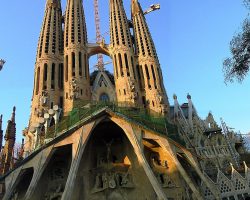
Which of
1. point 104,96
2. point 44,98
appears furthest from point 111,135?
point 104,96

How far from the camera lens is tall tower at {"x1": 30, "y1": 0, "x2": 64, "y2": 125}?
2998 centimetres

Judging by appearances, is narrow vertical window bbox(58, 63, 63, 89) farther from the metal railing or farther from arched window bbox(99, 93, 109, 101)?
the metal railing

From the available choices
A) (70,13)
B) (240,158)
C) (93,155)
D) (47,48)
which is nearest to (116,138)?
(93,155)

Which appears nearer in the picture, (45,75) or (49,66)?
(45,75)

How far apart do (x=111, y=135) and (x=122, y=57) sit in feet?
39.8

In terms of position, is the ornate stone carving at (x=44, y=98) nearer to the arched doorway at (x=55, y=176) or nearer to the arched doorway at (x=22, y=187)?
the arched doorway at (x=55, y=176)

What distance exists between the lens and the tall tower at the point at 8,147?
32219 millimetres

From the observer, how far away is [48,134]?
23.8 meters

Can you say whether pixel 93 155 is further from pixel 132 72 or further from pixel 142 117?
pixel 132 72

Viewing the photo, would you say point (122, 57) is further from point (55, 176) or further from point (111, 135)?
point (55, 176)

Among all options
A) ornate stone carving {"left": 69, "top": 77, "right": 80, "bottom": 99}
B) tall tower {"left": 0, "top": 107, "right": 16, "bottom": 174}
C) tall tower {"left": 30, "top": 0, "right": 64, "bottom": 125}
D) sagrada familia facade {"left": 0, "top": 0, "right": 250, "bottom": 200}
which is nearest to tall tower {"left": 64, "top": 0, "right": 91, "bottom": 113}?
ornate stone carving {"left": 69, "top": 77, "right": 80, "bottom": 99}

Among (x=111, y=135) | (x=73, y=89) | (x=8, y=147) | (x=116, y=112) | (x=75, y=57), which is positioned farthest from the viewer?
(x=8, y=147)

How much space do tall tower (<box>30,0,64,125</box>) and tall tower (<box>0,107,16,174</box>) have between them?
283 inches

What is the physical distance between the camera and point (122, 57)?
113 feet
